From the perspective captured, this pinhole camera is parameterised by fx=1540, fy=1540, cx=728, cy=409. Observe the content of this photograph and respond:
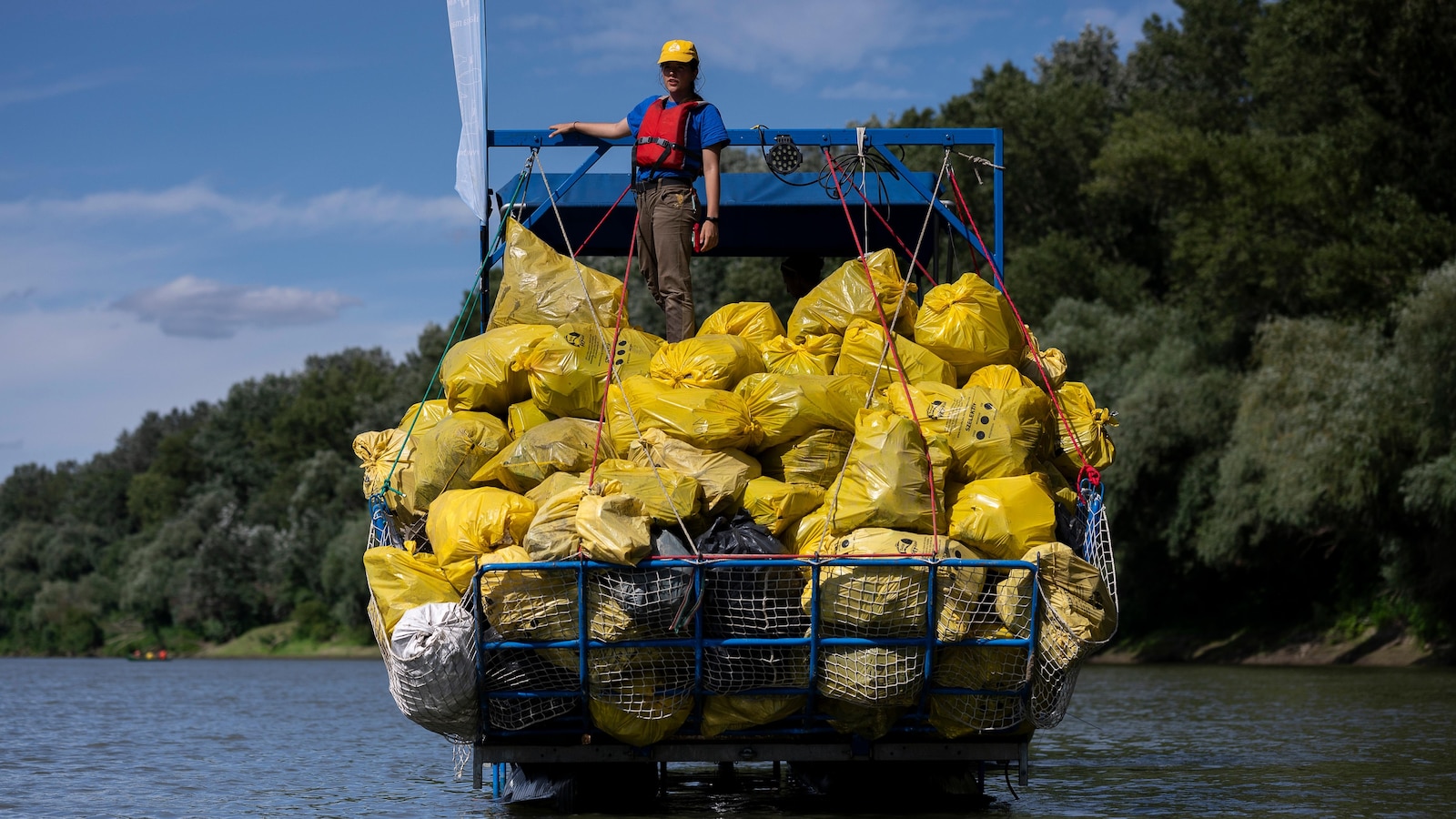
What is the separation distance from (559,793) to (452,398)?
2.02m

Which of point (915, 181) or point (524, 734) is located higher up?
point (915, 181)

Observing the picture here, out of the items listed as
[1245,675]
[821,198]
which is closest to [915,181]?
[821,198]

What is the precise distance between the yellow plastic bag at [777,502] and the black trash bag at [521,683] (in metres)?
1.07

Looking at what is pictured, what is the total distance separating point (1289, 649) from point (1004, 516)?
24.3 meters

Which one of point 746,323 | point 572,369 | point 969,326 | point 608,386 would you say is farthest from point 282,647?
point 969,326

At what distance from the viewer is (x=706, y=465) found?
6883 mm

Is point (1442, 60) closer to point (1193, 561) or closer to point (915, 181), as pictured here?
point (1193, 561)

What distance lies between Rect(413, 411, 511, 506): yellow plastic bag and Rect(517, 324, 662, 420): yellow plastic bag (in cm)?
31

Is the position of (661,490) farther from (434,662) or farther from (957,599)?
(957,599)

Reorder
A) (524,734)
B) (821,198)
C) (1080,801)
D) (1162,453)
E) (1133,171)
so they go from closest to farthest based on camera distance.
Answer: (524,734) < (1080,801) < (821,198) < (1162,453) < (1133,171)

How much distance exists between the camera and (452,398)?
25.2ft

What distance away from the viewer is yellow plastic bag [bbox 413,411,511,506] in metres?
7.29

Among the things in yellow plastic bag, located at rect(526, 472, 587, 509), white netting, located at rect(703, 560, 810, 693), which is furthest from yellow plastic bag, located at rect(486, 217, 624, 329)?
white netting, located at rect(703, 560, 810, 693)

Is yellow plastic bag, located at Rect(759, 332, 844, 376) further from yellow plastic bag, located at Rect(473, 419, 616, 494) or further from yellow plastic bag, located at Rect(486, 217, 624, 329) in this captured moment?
yellow plastic bag, located at Rect(473, 419, 616, 494)
